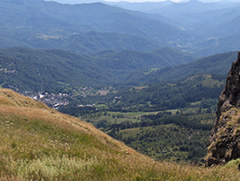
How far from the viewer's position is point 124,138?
19825 centimetres

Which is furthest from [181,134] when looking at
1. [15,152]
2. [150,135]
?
[15,152]

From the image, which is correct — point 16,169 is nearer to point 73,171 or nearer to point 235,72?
point 73,171

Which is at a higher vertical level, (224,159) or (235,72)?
(235,72)

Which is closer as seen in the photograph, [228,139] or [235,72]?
[228,139]

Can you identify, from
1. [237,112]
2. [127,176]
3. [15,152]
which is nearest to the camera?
[127,176]

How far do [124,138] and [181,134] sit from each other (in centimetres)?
4286

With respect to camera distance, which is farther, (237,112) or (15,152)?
(237,112)

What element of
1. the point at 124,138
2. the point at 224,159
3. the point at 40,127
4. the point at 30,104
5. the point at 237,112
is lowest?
the point at 124,138

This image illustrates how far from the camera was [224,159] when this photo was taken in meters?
17.4

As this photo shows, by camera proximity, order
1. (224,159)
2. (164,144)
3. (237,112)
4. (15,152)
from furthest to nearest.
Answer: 1. (164,144)
2. (237,112)
3. (224,159)
4. (15,152)

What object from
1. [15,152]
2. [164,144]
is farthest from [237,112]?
[164,144]

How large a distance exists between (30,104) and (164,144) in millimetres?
141828

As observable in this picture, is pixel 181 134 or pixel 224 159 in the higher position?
pixel 224 159

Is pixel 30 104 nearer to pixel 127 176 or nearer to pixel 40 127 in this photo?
pixel 40 127
